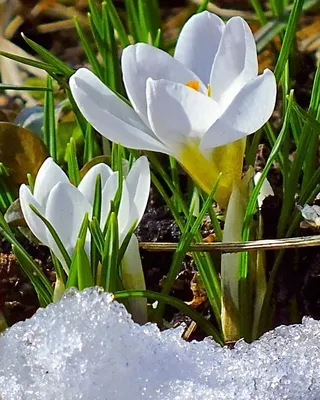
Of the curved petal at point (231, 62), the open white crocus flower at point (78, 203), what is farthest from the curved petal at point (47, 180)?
the curved petal at point (231, 62)

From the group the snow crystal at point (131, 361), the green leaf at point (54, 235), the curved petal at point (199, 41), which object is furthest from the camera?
the curved petal at point (199, 41)

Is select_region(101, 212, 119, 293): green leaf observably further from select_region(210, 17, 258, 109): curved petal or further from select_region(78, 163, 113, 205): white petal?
select_region(210, 17, 258, 109): curved petal

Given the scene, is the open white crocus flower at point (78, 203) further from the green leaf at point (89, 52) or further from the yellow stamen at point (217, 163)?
the green leaf at point (89, 52)

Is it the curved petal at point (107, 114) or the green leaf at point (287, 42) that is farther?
the green leaf at point (287, 42)

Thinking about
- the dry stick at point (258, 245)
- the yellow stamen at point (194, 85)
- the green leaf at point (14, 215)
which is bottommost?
the green leaf at point (14, 215)

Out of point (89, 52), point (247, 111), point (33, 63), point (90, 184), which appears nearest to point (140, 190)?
point (90, 184)

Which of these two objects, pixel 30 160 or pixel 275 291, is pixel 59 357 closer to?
pixel 275 291

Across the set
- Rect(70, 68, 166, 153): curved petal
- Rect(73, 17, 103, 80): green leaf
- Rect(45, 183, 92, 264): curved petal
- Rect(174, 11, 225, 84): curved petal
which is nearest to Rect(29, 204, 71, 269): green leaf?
Rect(45, 183, 92, 264): curved petal
